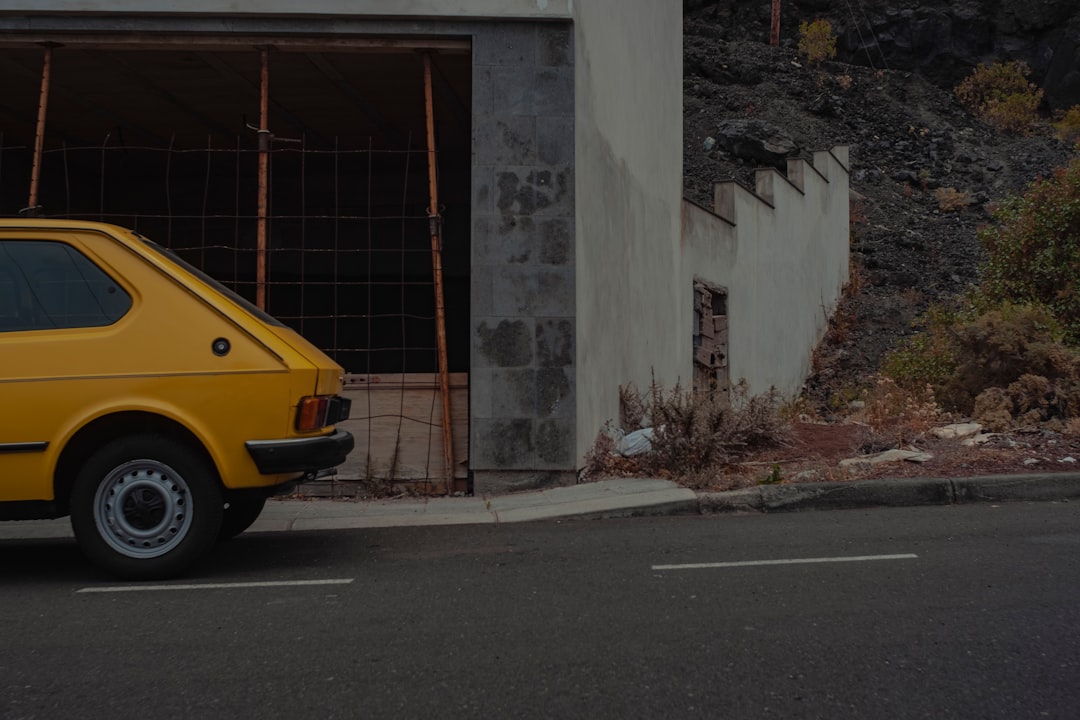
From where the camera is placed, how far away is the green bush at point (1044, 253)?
45.1ft

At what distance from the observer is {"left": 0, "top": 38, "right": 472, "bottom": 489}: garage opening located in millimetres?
9383

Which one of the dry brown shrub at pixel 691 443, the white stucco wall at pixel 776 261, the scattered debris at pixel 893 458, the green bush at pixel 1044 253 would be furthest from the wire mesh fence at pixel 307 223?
the green bush at pixel 1044 253

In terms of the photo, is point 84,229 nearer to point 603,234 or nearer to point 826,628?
point 826,628

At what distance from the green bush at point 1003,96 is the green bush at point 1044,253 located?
19812 millimetres

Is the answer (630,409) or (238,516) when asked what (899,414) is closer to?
(630,409)

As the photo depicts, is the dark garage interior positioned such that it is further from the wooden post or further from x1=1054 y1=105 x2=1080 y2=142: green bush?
the wooden post

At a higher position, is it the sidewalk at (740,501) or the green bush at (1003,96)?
the green bush at (1003,96)

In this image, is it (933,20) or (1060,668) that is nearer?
(1060,668)

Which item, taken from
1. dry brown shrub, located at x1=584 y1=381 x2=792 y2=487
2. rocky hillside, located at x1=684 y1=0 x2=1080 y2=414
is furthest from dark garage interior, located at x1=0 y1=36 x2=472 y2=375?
rocky hillside, located at x1=684 y1=0 x2=1080 y2=414

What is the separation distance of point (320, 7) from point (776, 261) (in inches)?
448

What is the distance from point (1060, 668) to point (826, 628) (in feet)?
3.00

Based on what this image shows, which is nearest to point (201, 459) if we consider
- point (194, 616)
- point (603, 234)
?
point (194, 616)

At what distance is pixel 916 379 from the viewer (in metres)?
13.9

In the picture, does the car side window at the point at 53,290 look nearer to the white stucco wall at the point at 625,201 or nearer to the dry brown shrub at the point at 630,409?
the white stucco wall at the point at 625,201
